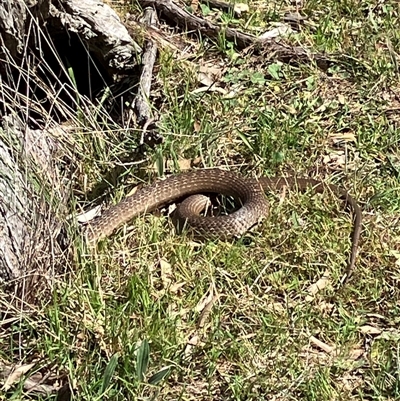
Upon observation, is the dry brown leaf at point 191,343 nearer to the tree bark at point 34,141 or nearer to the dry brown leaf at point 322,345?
the dry brown leaf at point 322,345

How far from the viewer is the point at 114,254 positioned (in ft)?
15.7

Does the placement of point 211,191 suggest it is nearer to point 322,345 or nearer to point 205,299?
point 205,299

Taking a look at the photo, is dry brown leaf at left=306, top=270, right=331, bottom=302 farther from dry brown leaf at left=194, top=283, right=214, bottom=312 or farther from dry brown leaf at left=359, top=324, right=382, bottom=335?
dry brown leaf at left=194, top=283, right=214, bottom=312

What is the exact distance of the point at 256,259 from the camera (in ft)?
15.6

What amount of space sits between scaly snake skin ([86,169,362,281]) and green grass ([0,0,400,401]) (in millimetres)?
70

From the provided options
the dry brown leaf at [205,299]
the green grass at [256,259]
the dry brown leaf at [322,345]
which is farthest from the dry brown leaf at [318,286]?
the dry brown leaf at [205,299]

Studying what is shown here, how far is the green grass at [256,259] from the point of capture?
3.98m

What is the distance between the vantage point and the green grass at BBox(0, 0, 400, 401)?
13.1 ft

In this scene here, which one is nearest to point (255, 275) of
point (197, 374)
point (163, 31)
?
point (197, 374)

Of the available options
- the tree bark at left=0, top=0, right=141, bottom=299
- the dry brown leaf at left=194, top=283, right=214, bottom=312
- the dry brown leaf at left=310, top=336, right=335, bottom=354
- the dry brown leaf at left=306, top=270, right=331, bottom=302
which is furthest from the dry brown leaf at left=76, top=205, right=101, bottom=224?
the dry brown leaf at left=310, top=336, right=335, bottom=354

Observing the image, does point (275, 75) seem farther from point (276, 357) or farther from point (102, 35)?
point (276, 357)

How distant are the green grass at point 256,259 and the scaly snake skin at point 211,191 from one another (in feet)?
0.23

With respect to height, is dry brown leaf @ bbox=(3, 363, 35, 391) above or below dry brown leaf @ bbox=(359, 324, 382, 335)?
above

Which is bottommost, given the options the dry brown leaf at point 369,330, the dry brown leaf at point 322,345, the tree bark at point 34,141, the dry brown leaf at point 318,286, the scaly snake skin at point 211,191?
the dry brown leaf at point 369,330
